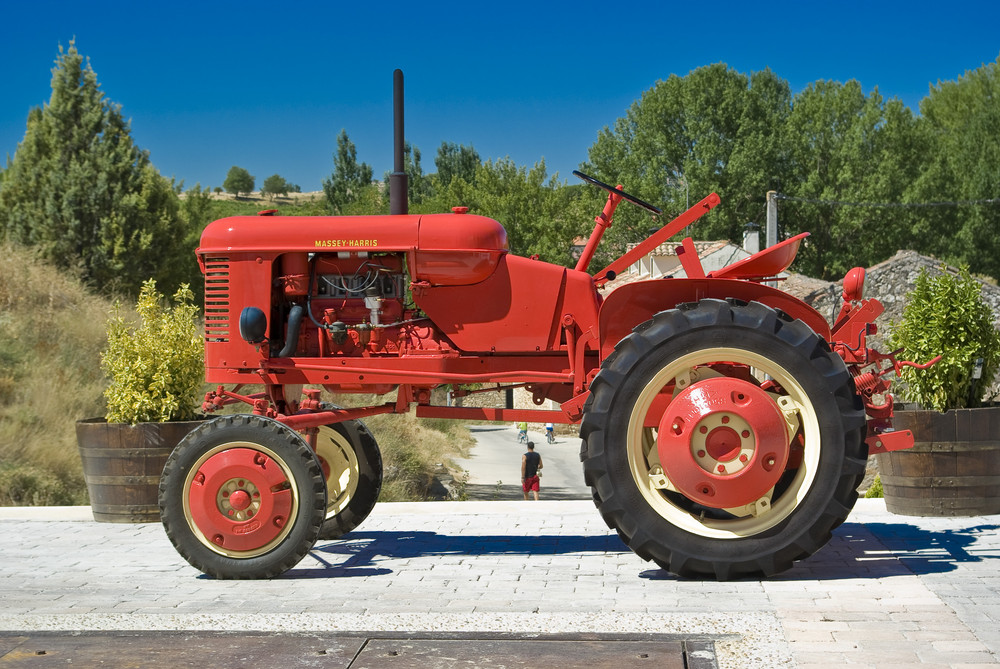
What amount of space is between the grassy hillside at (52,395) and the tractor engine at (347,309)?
20.0ft

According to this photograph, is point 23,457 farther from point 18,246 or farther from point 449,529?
point 18,246

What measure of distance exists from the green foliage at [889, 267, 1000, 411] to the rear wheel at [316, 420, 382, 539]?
3.79 meters

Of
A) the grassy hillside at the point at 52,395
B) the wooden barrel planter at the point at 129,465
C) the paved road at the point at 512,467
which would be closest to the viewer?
the wooden barrel planter at the point at 129,465

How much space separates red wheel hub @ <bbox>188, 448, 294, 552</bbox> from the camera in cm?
571

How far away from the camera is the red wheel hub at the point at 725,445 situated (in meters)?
5.42

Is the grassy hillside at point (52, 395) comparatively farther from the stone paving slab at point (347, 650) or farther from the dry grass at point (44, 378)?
the stone paving slab at point (347, 650)

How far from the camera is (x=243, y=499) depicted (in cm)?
570

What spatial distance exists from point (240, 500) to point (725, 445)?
8.57 ft

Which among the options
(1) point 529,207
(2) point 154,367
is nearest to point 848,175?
(1) point 529,207

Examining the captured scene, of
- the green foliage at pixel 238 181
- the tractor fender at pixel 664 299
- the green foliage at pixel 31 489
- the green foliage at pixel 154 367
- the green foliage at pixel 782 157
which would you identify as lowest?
the green foliage at pixel 31 489

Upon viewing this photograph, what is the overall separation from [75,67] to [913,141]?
1596 inches

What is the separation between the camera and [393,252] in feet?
20.7

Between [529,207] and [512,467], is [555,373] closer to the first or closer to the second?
[512,467]

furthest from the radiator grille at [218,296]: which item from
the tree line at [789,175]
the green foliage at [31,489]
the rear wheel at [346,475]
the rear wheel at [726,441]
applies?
the tree line at [789,175]
